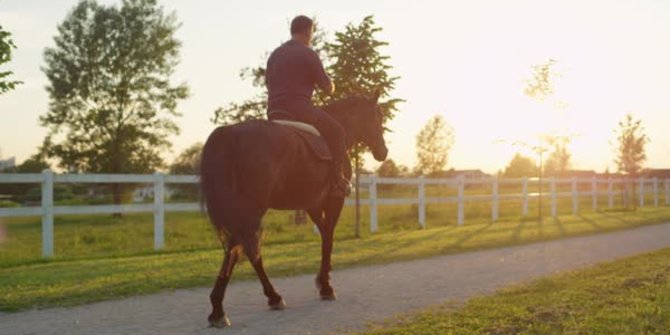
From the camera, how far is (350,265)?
1044 centimetres

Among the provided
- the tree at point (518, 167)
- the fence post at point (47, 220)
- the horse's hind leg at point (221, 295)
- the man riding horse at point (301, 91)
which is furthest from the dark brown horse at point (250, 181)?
the tree at point (518, 167)

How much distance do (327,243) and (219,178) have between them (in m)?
2.08

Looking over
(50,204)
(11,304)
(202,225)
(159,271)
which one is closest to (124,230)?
(202,225)

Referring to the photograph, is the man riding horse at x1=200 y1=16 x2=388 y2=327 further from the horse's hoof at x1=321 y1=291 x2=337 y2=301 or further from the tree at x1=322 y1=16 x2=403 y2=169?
the tree at x1=322 y1=16 x2=403 y2=169

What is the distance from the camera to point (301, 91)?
685 centimetres

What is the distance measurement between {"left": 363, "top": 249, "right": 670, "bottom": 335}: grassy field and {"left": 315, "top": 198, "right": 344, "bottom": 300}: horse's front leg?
1.22 meters

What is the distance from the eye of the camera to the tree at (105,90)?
117 ft

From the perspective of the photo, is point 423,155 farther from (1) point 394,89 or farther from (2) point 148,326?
(2) point 148,326

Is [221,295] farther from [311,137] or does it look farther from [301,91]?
[301,91]

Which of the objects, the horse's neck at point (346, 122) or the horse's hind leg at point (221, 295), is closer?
the horse's hind leg at point (221, 295)

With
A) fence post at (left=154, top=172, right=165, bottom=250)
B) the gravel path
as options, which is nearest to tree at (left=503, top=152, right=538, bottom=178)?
fence post at (left=154, top=172, right=165, bottom=250)

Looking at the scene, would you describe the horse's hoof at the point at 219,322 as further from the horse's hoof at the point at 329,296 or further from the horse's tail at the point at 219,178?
the horse's hoof at the point at 329,296

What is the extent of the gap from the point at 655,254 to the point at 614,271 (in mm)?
2865

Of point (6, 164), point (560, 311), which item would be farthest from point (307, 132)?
point (6, 164)
